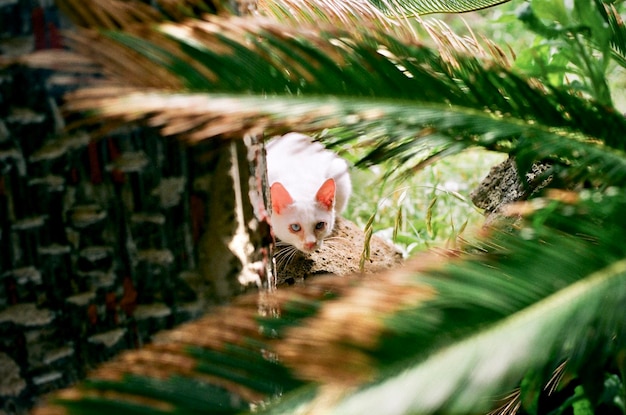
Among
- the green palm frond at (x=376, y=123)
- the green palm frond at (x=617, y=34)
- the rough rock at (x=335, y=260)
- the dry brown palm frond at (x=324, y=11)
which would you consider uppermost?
the dry brown palm frond at (x=324, y=11)

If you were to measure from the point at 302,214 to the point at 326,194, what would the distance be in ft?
0.55

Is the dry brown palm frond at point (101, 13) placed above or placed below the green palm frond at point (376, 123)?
above

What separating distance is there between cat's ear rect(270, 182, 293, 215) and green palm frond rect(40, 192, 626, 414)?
2.71m

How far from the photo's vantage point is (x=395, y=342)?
0.86 m

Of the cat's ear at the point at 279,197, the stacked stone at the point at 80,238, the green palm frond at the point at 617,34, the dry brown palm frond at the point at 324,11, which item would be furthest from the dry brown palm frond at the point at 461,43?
the cat's ear at the point at 279,197

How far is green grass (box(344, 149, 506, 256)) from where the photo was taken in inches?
154

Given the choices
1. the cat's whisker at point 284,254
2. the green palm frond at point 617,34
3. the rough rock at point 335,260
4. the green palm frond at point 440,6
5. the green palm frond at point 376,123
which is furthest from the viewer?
the cat's whisker at point 284,254

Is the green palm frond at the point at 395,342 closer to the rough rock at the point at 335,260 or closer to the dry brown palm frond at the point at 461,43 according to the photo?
the dry brown palm frond at the point at 461,43

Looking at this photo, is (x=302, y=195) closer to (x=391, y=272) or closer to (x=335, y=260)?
A: (x=335, y=260)

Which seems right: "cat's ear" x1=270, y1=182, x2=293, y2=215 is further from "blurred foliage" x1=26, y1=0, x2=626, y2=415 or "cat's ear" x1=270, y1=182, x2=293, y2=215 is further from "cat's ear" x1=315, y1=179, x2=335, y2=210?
"blurred foliage" x1=26, y1=0, x2=626, y2=415

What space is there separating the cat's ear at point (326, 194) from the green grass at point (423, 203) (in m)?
0.21

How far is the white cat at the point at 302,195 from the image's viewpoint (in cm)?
374

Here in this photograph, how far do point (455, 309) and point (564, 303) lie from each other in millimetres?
155

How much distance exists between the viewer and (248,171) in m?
1.35
